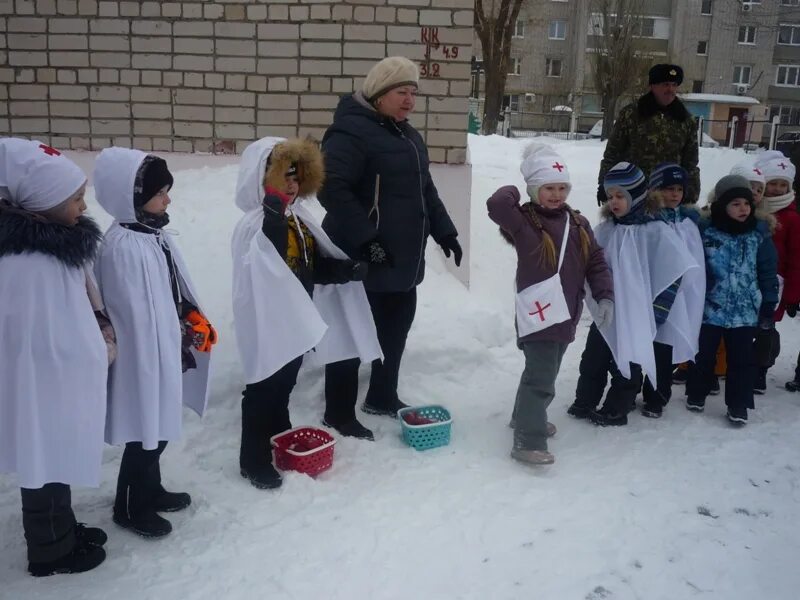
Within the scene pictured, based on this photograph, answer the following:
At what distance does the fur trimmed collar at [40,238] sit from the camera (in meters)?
2.46

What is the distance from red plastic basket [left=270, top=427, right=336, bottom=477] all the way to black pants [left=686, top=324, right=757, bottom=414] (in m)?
2.50

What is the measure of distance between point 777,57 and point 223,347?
1763 inches

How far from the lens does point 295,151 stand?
3.24 meters

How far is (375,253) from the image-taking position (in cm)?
370

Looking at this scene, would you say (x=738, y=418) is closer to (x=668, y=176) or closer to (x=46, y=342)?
(x=668, y=176)

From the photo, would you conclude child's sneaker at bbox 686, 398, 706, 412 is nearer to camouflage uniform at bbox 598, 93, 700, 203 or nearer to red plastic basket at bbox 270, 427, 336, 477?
camouflage uniform at bbox 598, 93, 700, 203

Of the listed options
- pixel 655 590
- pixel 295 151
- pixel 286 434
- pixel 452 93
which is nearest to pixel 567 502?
pixel 655 590

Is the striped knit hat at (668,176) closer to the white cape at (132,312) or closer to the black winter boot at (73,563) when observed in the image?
the white cape at (132,312)

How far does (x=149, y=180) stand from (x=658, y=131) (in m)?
3.50

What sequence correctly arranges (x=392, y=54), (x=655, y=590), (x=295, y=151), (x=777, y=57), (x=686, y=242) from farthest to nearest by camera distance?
(x=777, y=57) → (x=392, y=54) → (x=686, y=242) → (x=295, y=151) → (x=655, y=590)

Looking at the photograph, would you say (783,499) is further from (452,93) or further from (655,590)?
(452,93)

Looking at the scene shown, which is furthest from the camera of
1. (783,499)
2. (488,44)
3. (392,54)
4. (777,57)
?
(777,57)

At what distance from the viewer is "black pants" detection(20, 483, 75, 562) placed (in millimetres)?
2621

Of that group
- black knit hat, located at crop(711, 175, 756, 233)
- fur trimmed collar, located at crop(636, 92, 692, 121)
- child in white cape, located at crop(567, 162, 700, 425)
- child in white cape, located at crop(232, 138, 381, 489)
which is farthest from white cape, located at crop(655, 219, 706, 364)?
child in white cape, located at crop(232, 138, 381, 489)
